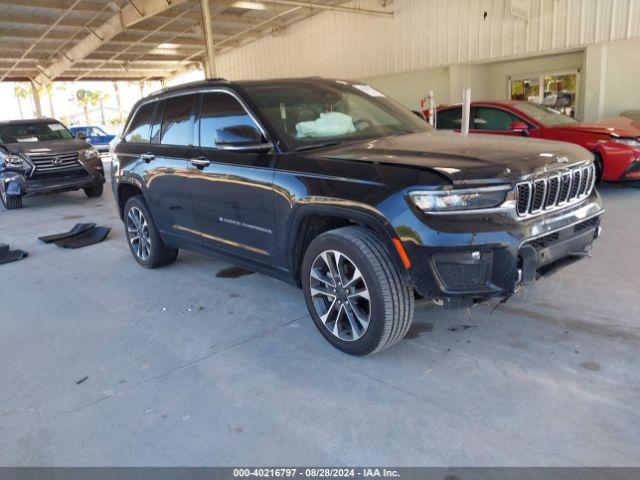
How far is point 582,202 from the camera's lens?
3.28m

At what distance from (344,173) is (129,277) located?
318 cm

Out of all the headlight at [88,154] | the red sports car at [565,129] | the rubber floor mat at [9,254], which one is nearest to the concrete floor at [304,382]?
the rubber floor mat at [9,254]

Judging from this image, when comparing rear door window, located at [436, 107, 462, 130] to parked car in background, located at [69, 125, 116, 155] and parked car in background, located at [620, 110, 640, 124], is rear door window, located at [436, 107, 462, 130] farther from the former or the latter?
parked car in background, located at [69, 125, 116, 155]

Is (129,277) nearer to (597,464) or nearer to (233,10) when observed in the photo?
(597,464)

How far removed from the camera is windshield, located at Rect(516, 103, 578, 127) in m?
8.56

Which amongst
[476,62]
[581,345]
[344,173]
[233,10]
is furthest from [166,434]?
[233,10]

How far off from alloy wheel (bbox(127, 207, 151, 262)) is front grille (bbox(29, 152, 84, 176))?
5508 mm

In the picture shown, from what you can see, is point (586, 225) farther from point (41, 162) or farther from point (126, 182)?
point (41, 162)

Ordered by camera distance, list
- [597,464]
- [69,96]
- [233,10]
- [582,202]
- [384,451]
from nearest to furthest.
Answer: [597,464], [384,451], [582,202], [233,10], [69,96]

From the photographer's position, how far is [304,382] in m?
3.00

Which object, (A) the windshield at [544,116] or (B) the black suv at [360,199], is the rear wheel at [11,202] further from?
(A) the windshield at [544,116]

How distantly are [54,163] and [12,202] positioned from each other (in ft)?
4.05

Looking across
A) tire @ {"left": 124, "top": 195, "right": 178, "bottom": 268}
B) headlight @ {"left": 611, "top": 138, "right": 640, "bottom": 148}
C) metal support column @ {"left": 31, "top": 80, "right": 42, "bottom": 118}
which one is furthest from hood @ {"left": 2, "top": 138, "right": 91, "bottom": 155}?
metal support column @ {"left": 31, "top": 80, "right": 42, "bottom": 118}

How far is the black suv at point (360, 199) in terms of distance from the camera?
2684mm
